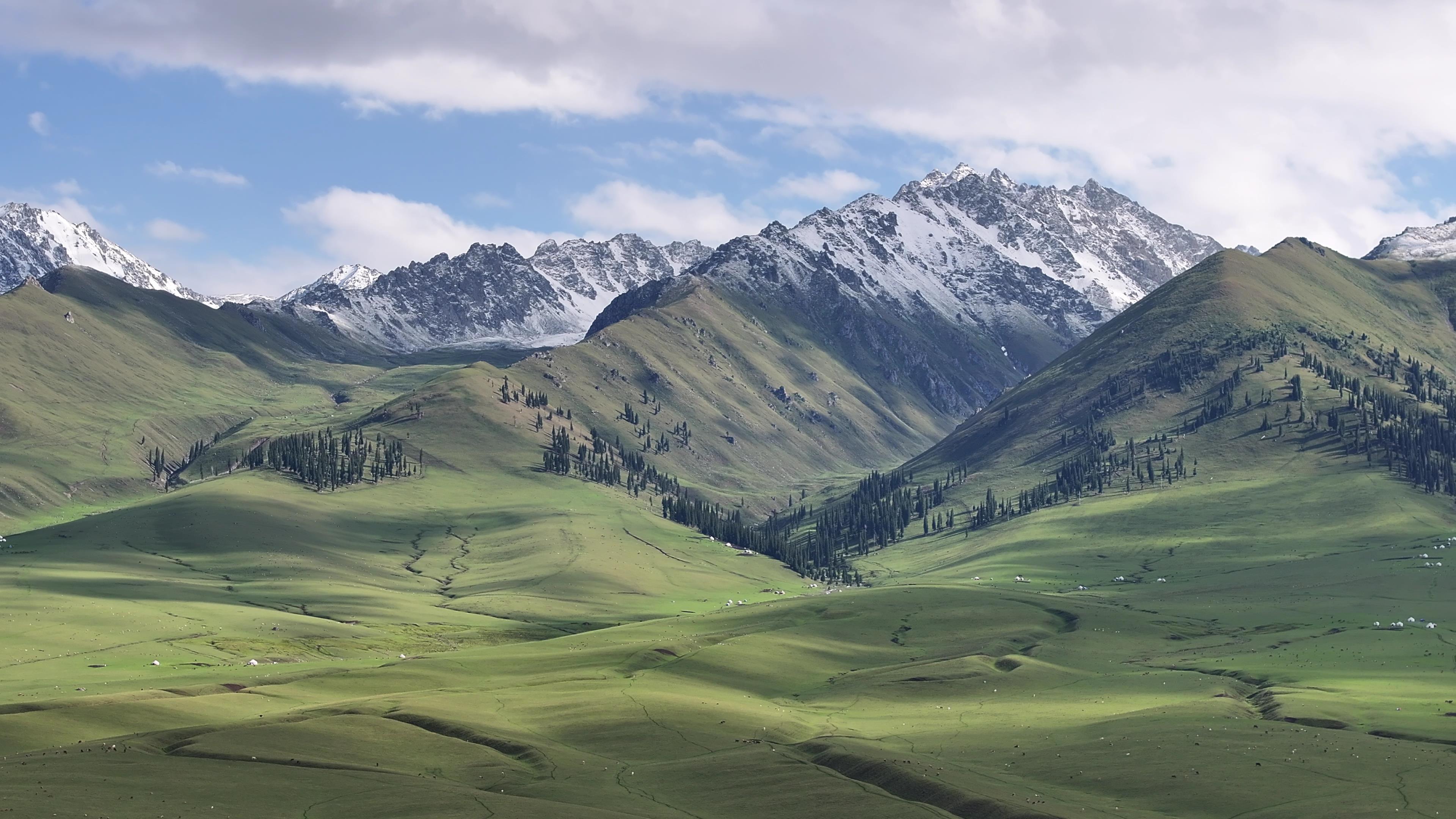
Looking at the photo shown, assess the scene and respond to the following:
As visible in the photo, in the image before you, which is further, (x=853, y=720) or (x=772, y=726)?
(x=853, y=720)

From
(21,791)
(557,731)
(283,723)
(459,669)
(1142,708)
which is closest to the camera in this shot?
(21,791)

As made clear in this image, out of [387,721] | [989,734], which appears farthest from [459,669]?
[989,734]

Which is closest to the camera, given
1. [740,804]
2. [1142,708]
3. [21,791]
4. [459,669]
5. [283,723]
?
[21,791]

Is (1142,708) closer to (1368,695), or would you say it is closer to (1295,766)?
(1368,695)

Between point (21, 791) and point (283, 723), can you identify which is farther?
point (283, 723)

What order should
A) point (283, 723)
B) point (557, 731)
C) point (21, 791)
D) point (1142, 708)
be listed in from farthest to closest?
1. point (1142, 708)
2. point (557, 731)
3. point (283, 723)
4. point (21, 791)

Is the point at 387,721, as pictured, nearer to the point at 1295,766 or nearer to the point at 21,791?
the point at 21,791

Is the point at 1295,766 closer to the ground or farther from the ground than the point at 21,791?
closer to the ground

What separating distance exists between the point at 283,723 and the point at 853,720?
203 ft

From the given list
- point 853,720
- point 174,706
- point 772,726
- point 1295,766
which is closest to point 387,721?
point 174,706

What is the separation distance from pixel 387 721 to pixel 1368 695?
108 meters

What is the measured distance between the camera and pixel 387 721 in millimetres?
140000

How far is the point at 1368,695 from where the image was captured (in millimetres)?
169250

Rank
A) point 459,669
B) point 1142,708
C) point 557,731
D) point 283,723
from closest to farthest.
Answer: point 283,723
point 557,731
point 1142,708
point 459,669
